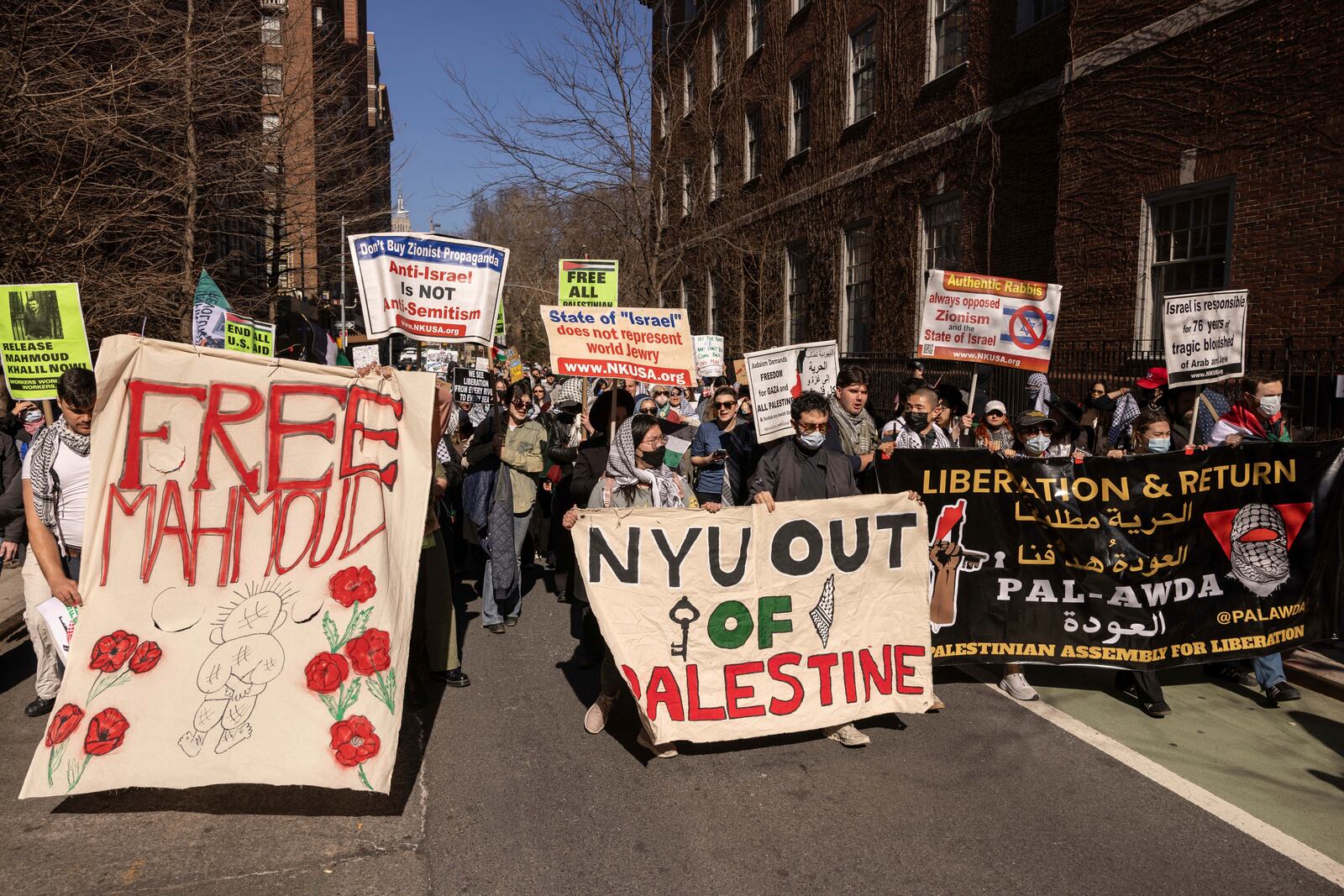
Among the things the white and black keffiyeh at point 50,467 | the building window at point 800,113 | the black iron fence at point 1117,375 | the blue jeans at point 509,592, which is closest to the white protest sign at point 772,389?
the black iron fence at point 1117,375

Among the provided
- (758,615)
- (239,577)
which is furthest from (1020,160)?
(239,577)

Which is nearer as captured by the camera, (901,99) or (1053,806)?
(1053,806)

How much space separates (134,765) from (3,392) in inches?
203

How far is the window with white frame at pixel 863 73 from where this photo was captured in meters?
19.9

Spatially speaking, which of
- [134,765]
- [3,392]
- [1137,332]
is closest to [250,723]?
[134,765]

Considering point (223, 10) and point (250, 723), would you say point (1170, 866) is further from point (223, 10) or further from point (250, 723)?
point (223, 10)

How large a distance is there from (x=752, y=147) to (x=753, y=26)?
10.3 feet

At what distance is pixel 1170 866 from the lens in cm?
369

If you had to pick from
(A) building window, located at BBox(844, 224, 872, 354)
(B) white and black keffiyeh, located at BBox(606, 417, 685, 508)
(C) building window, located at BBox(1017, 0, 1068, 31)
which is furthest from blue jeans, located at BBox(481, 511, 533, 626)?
(A) building window, located at BBox(844, 224, 872, 354)

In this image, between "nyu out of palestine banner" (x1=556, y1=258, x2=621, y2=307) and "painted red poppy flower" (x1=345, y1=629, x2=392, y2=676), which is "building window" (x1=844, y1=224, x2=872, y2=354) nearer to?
"nyu out of palestine banner" (x1=556, y1=258, x2=621, y2=307)

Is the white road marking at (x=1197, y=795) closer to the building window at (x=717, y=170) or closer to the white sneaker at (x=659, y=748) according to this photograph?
the white sneaker at (x=659, y=748)

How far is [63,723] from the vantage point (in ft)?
12.6

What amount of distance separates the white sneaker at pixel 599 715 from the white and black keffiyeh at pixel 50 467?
2.96 meters

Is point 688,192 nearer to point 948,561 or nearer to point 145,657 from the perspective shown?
point 948,561
